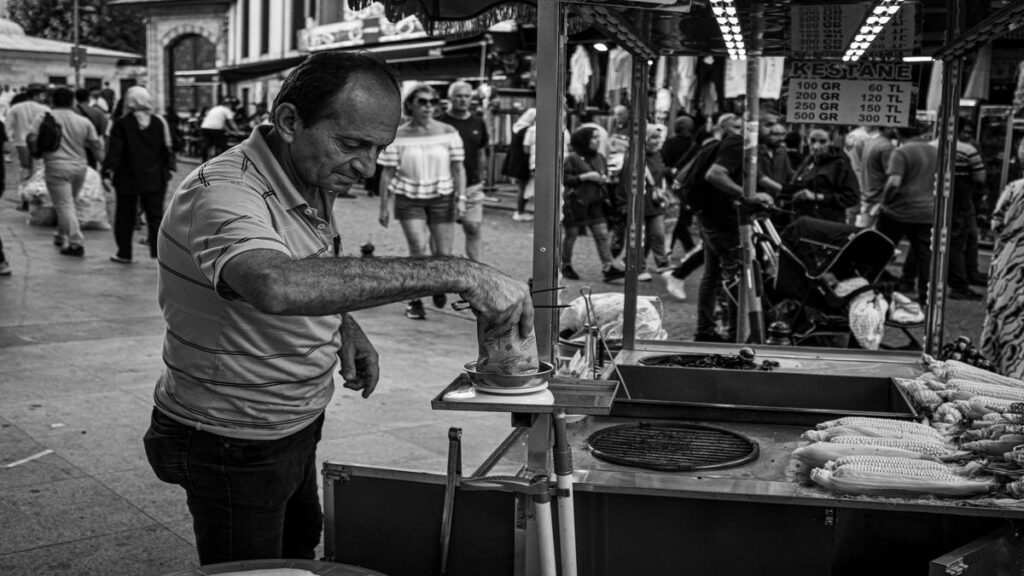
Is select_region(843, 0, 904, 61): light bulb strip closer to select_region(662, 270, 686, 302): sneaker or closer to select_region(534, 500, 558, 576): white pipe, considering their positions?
select_region(534, 500, 558, 576): white pipe

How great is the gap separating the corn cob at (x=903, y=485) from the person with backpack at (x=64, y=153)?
12.0 metres

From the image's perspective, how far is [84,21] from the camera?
188 feet

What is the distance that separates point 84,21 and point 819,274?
56050 millimetres

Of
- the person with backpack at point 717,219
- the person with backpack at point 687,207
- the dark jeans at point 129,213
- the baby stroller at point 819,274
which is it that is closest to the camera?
the baby stroller at point 819,274

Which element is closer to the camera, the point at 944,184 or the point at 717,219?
the point at 944,184

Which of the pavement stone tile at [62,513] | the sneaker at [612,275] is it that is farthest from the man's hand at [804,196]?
the pavement stone tile at [62,513]

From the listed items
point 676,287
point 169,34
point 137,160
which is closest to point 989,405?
point 676,287

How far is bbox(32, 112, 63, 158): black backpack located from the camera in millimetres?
13164

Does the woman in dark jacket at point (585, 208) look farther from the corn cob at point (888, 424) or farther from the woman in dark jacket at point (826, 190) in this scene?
the corn cob at point (888, 424)

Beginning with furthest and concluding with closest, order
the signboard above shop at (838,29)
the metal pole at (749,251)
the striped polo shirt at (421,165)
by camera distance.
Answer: the striped polo shirt at (421,165) → the metal pole at (749,251) → the signboard above shop at (838,29)

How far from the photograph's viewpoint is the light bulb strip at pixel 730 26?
13.2 ft

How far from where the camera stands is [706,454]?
377cm

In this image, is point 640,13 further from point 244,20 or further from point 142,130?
point 244,20

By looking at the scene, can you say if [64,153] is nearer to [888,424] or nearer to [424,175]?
[424,175]
